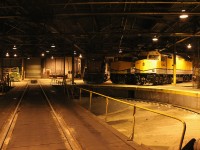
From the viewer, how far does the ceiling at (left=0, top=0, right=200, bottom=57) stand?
15.6m

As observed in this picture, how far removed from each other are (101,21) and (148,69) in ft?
24.7

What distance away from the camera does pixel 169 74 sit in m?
32.4

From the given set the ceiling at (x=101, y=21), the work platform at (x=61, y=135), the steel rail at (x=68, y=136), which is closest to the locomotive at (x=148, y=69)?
the ceiling at (x=101, y=21)

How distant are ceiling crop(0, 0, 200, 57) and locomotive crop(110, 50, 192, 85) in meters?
2.49

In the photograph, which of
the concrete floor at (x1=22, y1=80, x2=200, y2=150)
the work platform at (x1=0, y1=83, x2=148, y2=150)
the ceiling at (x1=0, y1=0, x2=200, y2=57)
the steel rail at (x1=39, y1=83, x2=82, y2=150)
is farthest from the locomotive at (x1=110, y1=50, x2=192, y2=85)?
the steel rail at (x1=39, y1=83, x2=82, y2=150)

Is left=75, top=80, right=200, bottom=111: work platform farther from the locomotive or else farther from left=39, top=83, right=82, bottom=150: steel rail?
left=39, top=83, right=82, bottom=150: steel rail

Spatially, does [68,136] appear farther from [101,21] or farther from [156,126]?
[101,21]

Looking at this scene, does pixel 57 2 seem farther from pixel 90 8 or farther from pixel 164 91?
pixel 164 91

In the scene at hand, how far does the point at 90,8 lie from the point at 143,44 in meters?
19.9

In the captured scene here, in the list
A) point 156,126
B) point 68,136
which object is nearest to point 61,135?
point 68,136

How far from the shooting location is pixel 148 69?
2852 cm

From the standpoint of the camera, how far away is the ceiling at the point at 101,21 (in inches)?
613

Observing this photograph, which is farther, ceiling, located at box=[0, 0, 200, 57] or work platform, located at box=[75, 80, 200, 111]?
work platform, located at box=[75, 80, 200, 111]

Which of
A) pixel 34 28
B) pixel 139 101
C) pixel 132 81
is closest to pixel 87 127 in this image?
pixel 139 101
